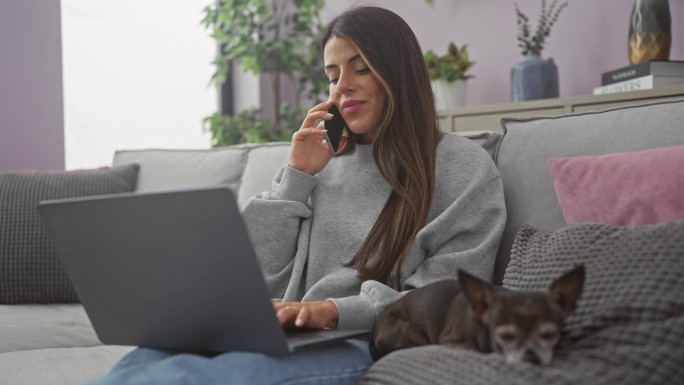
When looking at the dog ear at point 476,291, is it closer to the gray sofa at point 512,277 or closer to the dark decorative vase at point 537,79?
the gray sofa at point 512,277

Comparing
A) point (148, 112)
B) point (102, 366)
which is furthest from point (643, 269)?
point (148, 112)

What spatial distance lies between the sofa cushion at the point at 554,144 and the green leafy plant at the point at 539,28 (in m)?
1.60

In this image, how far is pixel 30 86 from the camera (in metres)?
3.85

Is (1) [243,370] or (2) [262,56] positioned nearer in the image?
(1) [243,370]

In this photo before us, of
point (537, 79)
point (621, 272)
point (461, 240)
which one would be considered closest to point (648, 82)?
point (537, 79)

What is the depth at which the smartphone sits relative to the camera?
1792 millimetres

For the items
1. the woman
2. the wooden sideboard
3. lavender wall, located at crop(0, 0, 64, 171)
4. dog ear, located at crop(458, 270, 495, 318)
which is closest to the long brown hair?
the woman

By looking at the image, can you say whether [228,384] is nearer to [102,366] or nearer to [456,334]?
[456,334]

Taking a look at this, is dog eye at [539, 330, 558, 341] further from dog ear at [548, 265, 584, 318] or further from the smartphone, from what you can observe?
the smartphone

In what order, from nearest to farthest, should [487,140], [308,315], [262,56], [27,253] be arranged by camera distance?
[308,315] < [487,140] < [27,253] < [262,56]

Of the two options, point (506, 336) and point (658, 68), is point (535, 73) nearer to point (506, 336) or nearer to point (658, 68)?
point (658, 68)

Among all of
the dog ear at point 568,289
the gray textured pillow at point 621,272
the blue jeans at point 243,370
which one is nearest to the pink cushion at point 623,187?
the gray textured pillow at point 621,272

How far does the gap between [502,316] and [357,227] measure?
0.72m

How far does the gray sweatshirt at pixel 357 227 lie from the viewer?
1548 millimetres
